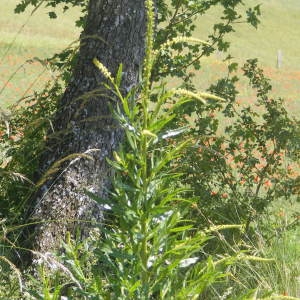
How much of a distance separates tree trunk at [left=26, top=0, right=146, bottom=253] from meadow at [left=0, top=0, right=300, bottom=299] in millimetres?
397

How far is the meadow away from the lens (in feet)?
15.3

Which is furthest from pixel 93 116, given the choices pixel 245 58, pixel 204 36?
pixel 204 36

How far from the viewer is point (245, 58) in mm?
32188

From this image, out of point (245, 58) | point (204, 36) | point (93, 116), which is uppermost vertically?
point (204, 36)

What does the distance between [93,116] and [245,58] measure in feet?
92.5

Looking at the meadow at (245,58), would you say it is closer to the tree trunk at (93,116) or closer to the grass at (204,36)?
the grass at (204,36)

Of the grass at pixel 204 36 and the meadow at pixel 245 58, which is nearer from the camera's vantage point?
the meadow at pixel 245 58

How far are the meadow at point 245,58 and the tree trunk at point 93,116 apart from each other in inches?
15.6

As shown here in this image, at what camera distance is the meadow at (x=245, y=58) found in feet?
15.3

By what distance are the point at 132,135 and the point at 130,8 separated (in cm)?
223

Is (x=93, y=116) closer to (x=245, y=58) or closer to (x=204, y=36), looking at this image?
(x=245, y=58)

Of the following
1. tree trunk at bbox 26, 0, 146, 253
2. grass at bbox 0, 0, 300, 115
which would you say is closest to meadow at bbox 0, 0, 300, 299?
grass at bbox 0, 0, 300, 115

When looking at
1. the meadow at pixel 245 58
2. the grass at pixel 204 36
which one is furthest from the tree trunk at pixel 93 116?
the grass at pixel 204 36

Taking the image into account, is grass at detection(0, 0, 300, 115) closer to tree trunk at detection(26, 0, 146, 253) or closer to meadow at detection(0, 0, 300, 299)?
meadow at detection(0, 0, 300, 299)
